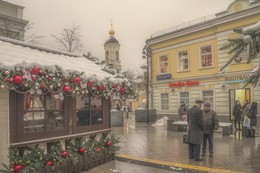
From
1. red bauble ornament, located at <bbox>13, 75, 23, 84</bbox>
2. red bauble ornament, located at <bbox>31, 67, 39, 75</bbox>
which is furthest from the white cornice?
red bauble ornament, located at <bbox>13, 75, 23, 84</bbox>

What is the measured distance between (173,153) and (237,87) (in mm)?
12394

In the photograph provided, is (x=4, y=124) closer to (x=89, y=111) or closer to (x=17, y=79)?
(x=17, y=79)

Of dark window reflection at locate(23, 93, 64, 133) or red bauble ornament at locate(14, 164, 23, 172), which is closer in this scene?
red bauble ornament at locate(14, 164, 23, 172)

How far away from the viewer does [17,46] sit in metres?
7.87

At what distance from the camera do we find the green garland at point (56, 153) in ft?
20.4

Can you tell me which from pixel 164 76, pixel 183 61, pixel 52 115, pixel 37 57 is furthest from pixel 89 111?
pixel 164 76

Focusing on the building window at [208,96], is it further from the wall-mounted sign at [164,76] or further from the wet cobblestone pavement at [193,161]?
the wet cobblestone pavement at [193,161]

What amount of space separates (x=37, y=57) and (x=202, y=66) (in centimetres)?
1802

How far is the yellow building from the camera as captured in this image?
20.8 meters

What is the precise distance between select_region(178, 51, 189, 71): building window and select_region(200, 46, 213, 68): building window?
1620mm

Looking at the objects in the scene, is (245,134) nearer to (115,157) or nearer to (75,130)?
(115,157)

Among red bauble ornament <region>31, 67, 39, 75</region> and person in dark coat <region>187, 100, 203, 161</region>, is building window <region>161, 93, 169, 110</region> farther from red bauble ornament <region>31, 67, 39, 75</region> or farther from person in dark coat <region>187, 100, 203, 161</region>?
red bauble ornament <region>31, 67, 39, 75</region>

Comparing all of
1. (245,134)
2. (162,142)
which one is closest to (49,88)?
(162,142)

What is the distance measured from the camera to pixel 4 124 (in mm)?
6262
